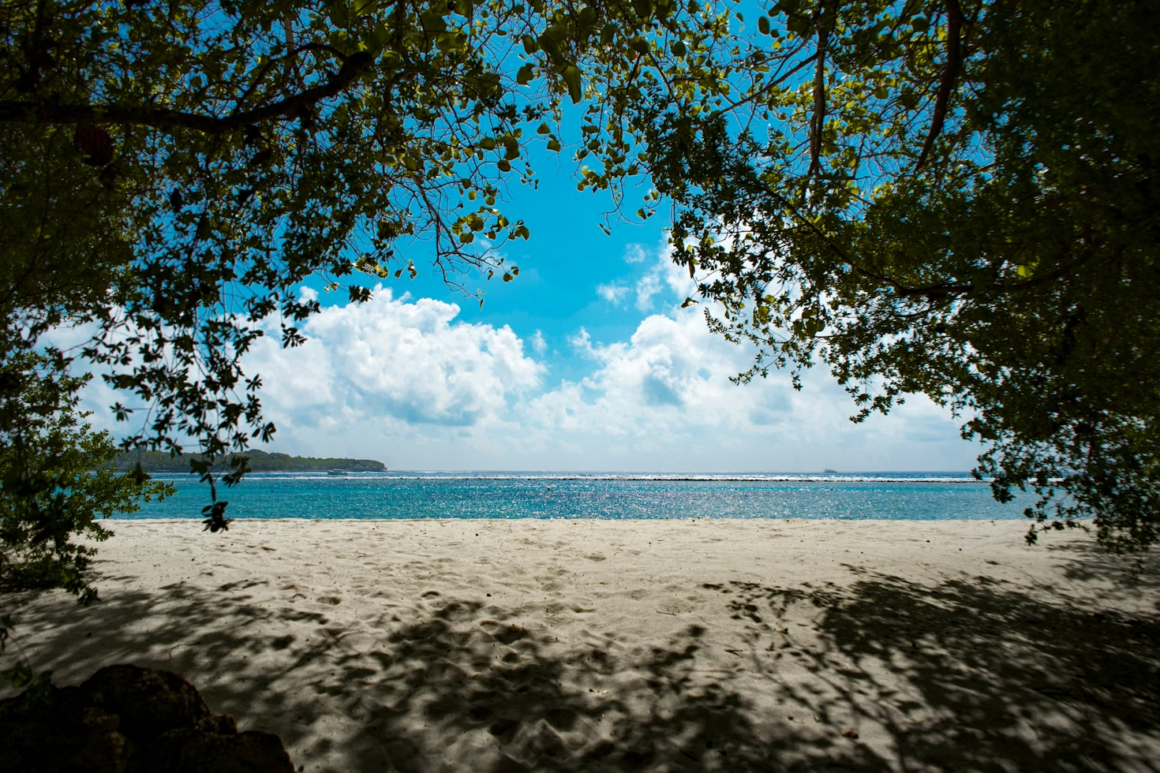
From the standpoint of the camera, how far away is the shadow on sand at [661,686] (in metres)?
3.14

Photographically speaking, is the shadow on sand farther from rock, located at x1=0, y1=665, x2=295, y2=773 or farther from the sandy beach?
rock, located at x1=0, y1=665, x2=295, y2=773

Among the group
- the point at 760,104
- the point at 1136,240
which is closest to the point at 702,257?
the point at 760,104

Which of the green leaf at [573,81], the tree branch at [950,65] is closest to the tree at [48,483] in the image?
the green leaf at [573,81]

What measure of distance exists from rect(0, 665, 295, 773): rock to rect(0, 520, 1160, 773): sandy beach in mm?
872

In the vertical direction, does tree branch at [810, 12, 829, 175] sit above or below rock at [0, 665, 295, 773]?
above

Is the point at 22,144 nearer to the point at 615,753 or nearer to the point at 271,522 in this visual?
the point at 615,753

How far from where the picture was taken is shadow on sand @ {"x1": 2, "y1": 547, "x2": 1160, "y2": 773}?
3.14 m

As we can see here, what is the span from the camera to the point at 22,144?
4223mm

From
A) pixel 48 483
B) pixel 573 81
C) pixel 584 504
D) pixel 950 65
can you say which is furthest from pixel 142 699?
pixel 584 504

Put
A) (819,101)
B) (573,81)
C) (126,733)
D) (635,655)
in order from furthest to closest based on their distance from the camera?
(819,101) < (635,655) < (573,81) < (126,733)

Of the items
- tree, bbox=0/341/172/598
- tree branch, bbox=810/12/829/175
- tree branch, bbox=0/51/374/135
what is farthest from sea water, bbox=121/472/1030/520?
tree branch, bbox=810/12/829/175

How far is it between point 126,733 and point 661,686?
9.97 feet

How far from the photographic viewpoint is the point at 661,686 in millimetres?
3908

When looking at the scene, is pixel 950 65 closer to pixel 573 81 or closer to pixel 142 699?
pixel 573 81
